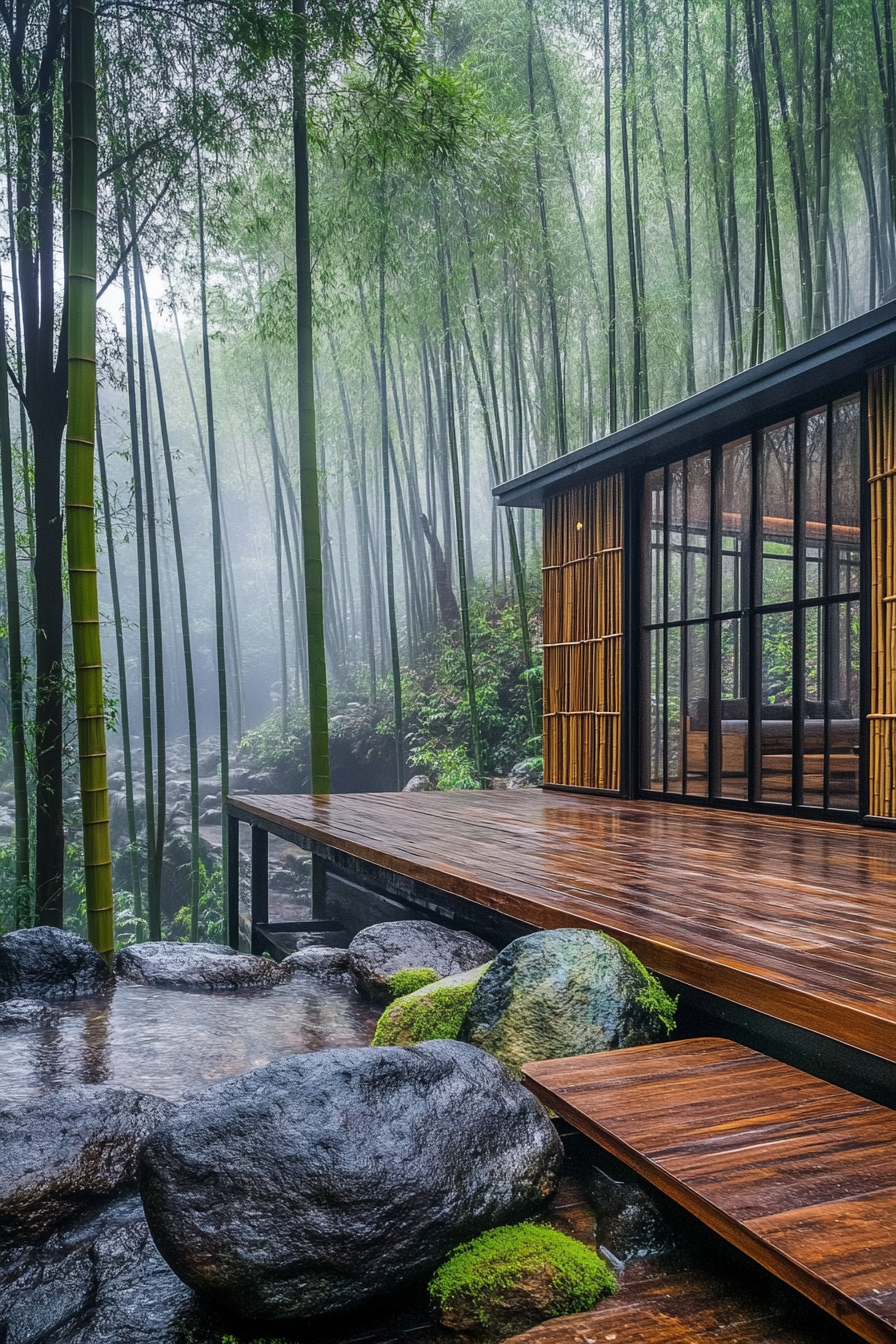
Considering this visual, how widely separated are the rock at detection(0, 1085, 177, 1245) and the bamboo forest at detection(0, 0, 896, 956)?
187 centimetres

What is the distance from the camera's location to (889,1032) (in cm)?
141

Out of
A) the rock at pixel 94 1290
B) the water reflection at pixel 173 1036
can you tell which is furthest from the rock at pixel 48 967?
the rock at pixel 94 1290

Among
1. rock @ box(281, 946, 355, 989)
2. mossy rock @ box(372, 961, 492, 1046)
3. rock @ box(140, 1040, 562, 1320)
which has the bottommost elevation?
rock @ box(281, 946, 355, 989)

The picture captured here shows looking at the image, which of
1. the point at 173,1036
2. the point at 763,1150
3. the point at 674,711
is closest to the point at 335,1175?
the point at 763,1150

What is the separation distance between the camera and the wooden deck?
1.69 meters

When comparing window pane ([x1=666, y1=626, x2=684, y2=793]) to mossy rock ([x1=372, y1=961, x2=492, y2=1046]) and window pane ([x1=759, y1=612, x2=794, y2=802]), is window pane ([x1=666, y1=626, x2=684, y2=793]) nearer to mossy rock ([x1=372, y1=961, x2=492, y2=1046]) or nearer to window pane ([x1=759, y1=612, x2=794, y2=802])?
window pane ([x1=759, y1=612, x2=794, y2=802])

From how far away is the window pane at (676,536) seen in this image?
16.5ft

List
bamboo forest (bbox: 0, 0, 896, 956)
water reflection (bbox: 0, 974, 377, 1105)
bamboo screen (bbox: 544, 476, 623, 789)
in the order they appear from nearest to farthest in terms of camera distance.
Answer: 1. water reflection (bbox: 0, 974, 377, 1105)
2. bamboo forest (bbox: 0, 0, 896, 956)
3. bamboo screen (bbox: 544, 476, 623, 789)

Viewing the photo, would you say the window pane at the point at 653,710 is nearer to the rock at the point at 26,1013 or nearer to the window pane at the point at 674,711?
the window pane at the point at 674,711

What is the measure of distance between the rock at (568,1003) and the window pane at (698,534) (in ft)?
10.3

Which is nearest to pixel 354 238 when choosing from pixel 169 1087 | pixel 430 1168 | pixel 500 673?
pixel 500 673

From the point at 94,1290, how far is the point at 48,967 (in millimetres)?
2325

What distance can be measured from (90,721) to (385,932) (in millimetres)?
1533

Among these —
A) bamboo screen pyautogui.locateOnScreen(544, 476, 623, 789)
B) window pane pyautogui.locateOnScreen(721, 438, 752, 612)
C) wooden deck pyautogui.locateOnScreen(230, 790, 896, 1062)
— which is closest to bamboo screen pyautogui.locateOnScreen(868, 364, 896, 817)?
wooden deck pyautogui.locateOnScreen(230, 790, 896, 1062)
